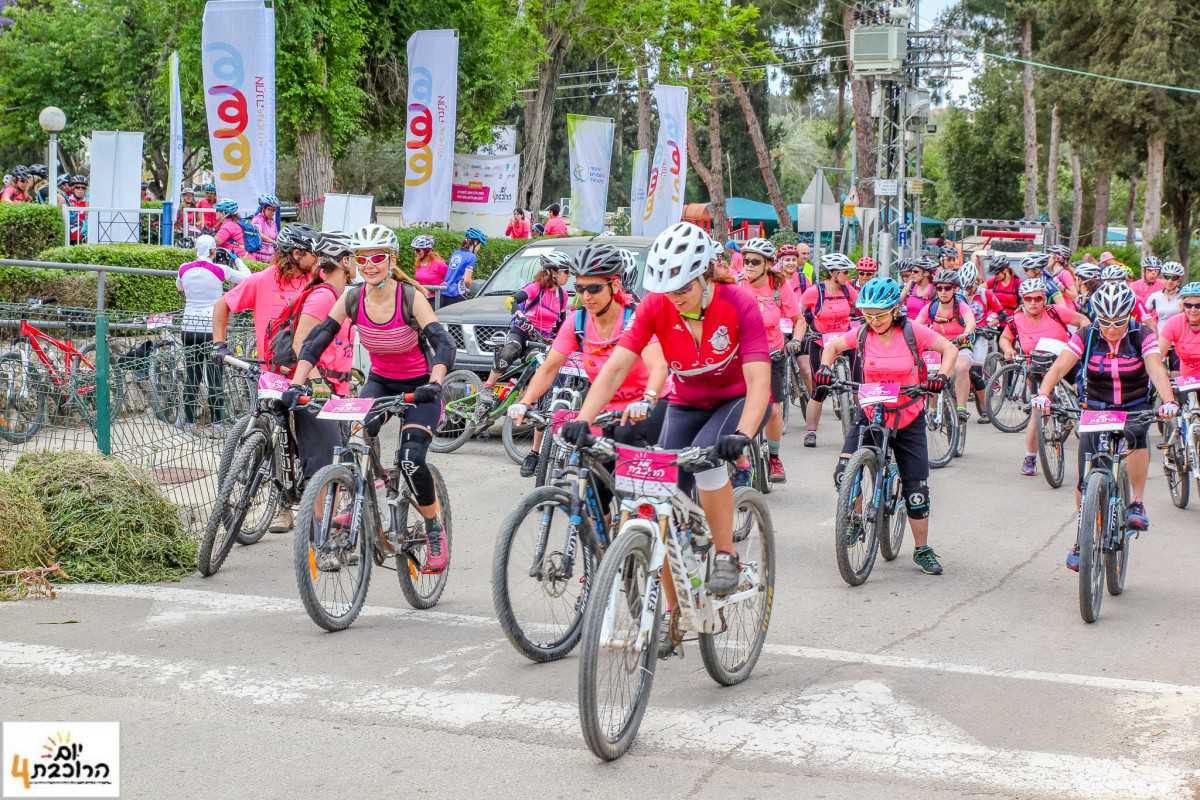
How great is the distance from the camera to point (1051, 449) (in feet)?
42.9

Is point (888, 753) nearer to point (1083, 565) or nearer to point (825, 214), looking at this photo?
point (1083, 565)

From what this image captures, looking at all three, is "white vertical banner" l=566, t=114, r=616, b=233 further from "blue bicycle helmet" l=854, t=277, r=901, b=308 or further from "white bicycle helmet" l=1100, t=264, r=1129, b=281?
"blue bicycle helmet" l=854, t=277, r=901, b=308

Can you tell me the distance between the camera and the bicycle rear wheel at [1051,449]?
1301 centimetres

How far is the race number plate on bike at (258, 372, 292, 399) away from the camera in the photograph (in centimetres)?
870

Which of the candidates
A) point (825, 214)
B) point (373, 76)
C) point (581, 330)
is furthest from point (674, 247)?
point (825, 214)

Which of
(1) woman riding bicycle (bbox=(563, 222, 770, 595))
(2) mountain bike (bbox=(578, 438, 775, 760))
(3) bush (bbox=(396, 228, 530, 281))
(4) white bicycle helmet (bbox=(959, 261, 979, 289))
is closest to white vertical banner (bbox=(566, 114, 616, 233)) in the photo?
(3) bush (bbox=(396, 228, 530, 281))

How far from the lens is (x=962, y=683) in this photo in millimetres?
6676

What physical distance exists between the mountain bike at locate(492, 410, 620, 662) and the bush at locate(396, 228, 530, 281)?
59.8ft

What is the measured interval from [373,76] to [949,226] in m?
26.7

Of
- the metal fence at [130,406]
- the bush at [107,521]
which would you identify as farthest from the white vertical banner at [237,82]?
the bush at [107,521]

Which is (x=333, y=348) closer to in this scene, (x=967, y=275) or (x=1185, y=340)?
(x=1185, y=340)

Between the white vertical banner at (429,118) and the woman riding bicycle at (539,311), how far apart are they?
7.75 m

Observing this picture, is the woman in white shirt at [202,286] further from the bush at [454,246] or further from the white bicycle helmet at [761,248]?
the bush at [454,246]

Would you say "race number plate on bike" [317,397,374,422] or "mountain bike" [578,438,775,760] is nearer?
"mountain bike" [578,438,775,760]
